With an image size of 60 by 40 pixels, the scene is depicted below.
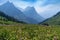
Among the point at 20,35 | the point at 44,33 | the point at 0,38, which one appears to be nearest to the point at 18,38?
the point at 20,35

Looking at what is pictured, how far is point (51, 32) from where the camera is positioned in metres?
31.9

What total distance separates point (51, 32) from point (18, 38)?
6.24 metres

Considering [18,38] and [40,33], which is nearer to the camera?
[18,38]

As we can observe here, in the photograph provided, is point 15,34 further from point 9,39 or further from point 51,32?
point 51,32

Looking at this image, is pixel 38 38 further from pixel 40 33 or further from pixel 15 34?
pixel 15 34

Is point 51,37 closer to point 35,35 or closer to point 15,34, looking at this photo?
point 35,35

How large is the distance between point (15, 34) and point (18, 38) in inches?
51.3

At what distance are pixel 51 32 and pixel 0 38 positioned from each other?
8.82 meters

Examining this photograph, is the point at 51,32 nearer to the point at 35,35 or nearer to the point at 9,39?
the point at 35,35

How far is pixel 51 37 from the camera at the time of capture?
→ 29984mm

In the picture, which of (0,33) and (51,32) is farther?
(51,32)

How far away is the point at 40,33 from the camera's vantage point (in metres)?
31.3

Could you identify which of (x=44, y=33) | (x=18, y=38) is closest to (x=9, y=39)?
(x=18, y=38)

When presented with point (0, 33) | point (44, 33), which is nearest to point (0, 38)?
point (0, 33)
